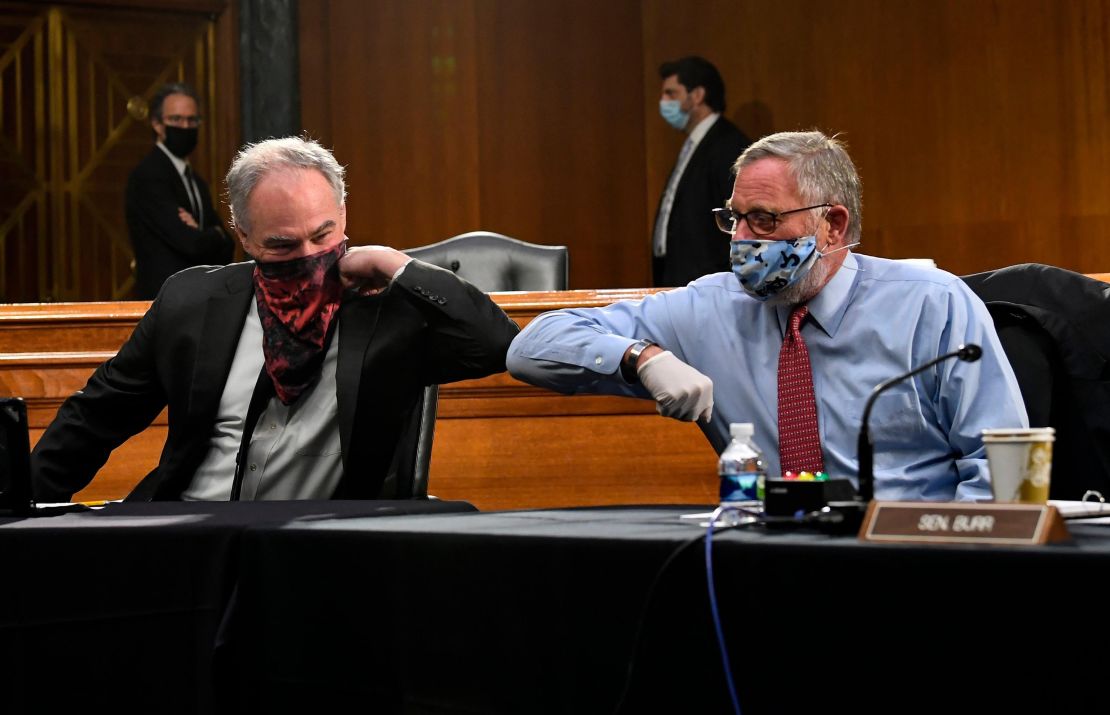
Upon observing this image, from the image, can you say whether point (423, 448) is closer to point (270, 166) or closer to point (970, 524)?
point (270, 166)

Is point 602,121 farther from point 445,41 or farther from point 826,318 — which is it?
point 826,318

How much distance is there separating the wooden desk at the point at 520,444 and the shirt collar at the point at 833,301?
1125 millimetres

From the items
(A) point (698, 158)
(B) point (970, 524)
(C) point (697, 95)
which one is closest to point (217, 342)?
(B) point (970, 524)

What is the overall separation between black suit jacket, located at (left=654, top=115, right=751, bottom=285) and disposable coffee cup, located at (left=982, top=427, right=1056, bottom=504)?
453cm

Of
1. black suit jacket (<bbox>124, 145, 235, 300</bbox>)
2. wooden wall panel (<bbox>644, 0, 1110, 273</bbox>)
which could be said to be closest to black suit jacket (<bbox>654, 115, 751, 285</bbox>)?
wooden wall panel (<bbox>644, 0, 1110, 273</bbox>)

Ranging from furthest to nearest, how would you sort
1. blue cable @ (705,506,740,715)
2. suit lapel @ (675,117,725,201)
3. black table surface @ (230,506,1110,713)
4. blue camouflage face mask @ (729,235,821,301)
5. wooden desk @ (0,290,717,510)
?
suit lapel @ (675,117,725,201) → wooden desk @ (0,290,717,510) → blue camouflage face mask @ (729,235,821,301) → blue cable @ (705,506,740,715) → black table surface @ (230,506,1110,713)

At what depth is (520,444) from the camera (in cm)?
351

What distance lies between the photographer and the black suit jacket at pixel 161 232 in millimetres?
6188

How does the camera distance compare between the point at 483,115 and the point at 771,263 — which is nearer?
the point at 771,263

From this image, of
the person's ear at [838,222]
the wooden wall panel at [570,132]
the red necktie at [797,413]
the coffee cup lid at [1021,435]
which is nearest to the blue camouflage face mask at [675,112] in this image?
the wooden wall panel at [570,132]

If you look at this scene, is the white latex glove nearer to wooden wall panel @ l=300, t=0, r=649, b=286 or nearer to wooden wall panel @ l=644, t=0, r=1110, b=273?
wooden wall panel @ l=644, t=0, r=1110, b=273

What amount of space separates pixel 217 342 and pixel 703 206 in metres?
3.71

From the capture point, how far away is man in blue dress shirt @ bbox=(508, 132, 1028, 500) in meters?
2.14

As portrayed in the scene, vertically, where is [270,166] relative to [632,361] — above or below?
above
